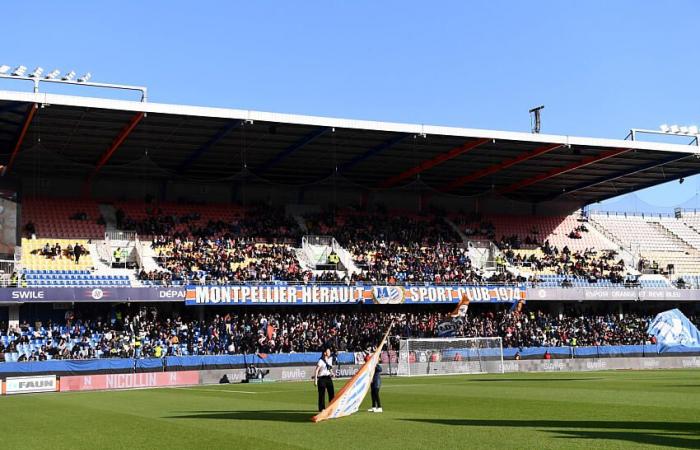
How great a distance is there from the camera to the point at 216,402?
26.6m

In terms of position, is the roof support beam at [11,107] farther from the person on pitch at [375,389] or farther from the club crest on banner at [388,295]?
the person on pitch at [375,389]

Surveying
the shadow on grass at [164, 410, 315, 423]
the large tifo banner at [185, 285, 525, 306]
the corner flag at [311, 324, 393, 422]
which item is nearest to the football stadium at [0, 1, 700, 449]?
the large tifo banner at [185, 285, 525, 306]

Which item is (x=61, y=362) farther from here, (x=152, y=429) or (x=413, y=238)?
(x=413, y=238)

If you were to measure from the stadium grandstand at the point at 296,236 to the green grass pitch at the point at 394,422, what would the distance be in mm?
18624

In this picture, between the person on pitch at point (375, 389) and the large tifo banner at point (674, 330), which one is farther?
the large tifo banner at point (674, 330)

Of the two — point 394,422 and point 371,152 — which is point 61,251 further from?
point 394,422

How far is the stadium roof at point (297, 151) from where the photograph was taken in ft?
147

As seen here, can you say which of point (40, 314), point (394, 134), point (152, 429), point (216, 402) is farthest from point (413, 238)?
point (152, 429)

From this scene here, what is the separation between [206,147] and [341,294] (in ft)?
39.6

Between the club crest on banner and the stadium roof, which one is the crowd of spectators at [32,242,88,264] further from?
the club crest on banner

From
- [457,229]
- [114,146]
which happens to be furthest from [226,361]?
[457,229]

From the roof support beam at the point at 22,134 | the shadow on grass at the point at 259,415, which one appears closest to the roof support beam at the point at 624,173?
the roof support beam at the point at 22,134

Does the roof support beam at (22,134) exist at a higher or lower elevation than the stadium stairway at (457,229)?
higher

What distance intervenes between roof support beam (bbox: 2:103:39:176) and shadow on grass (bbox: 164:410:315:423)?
2500cm
